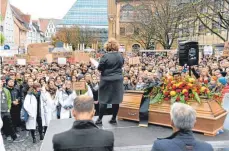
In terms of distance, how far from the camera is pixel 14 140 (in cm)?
866

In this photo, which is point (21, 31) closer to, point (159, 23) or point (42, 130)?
point (159, 23)

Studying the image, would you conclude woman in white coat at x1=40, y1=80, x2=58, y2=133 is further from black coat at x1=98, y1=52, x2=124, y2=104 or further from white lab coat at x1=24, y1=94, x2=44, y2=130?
black coat at x1=98, y1=52, x2=124, y2=104

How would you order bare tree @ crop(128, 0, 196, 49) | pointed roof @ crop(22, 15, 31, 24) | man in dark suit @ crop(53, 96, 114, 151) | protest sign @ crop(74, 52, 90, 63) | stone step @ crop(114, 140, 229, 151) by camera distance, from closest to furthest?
man in dark suit @ crop(53, 96, 114, 151) < stone step @ crop(114, 140, 229, 151) < protest sign @ crop(74, 52, 90, 63) < bare tree @ crop(128, 0, 196, 49) < pointed roof @ crop(22, 15, 31, 24)

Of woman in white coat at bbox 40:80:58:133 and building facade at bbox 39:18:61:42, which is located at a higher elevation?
building facade at bbox 39:18:61:42

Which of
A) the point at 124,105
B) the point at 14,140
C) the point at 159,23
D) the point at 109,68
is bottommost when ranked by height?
the point at 14,140

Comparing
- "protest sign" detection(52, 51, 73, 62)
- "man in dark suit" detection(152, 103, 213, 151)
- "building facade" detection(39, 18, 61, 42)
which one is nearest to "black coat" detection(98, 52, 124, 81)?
"man in dark suit" detection(152, 103, 213, 151)

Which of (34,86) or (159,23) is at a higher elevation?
(159,23)

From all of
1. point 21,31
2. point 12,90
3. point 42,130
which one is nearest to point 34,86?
point 12,90

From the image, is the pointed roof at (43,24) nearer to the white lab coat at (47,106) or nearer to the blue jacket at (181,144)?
the white lab coat at (47,106)

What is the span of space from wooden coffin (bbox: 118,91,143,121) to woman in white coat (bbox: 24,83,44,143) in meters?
2.93

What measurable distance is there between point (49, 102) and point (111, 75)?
11.8ft

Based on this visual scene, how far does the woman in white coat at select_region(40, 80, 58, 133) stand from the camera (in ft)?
28.9

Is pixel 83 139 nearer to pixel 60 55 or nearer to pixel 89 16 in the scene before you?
pixel 60 55

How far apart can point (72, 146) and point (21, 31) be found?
77567 millimetres
